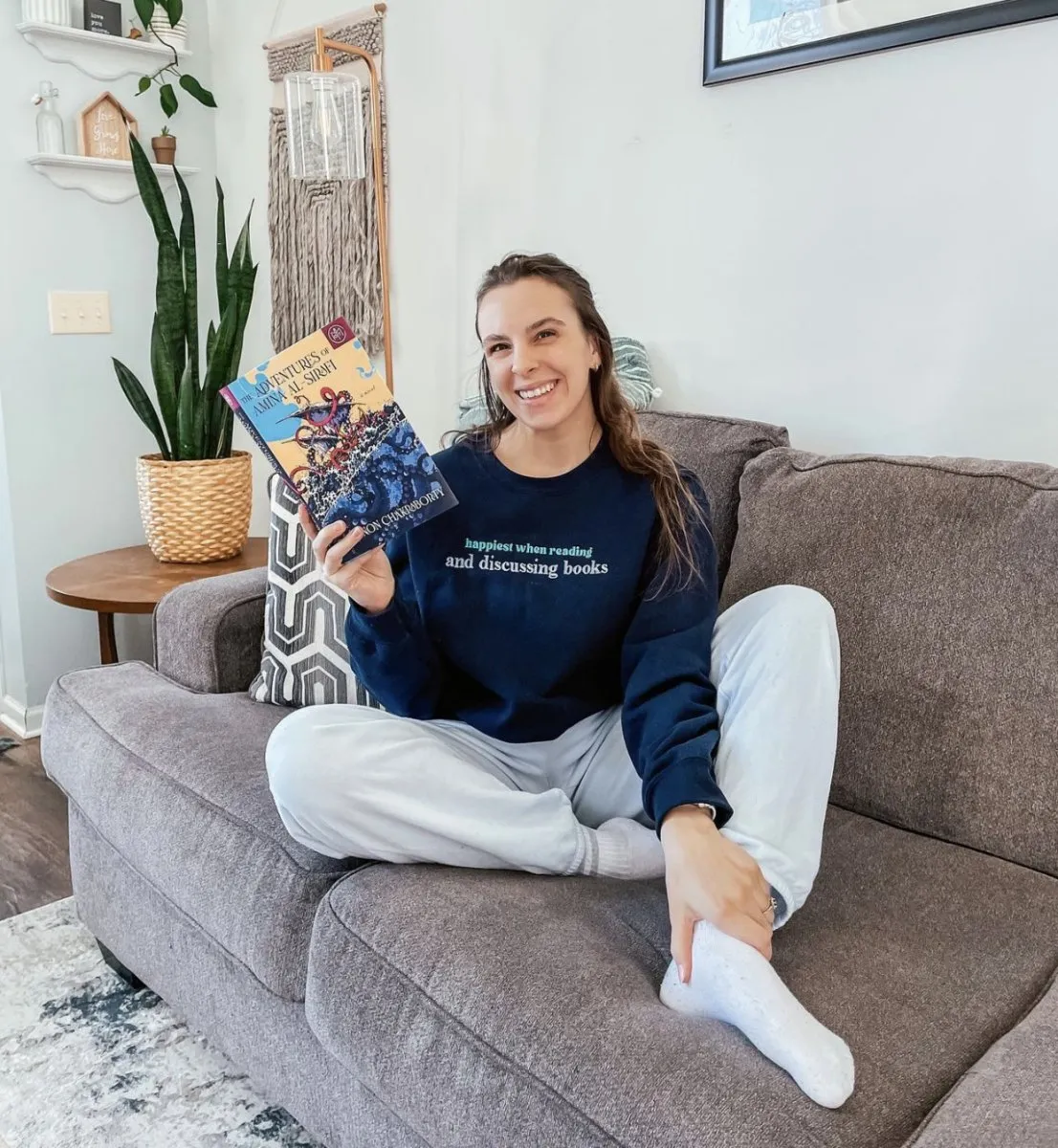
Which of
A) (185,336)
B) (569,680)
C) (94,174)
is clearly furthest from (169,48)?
(569,680)

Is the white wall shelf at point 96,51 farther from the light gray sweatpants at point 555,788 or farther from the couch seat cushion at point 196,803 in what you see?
the light gray sweatpants at point 555,788

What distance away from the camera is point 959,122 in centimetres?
156

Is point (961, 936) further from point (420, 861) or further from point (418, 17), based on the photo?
point (418, 17)

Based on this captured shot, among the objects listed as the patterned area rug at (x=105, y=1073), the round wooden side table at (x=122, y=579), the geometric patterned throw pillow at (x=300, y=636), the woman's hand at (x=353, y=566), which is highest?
the woman's hand at (x=353, y=566)

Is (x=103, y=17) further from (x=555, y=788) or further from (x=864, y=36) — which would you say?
(x=555, y=788)

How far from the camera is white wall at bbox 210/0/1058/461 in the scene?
1.55m

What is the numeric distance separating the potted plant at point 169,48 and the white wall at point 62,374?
0.06 metres

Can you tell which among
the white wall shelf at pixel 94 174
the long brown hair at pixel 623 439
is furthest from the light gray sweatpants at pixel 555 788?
the white wall shelf at pixel 94 174

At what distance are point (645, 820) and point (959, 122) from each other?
3.61 ft

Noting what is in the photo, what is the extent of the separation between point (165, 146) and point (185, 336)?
0.64m

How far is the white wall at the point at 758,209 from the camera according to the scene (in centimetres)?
155

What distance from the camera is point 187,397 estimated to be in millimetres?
2340

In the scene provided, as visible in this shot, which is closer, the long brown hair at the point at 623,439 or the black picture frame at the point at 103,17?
the long brown hair at the point at 623,439

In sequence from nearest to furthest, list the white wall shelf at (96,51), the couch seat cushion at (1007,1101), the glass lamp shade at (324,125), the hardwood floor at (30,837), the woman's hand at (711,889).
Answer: the couch seat cushion at (1007,1101)
the woman's hand at (711,889)
the hardwood floor at (30,837)
the glass lamp shade at (324,125)
the white wall shelf at (96,51)
